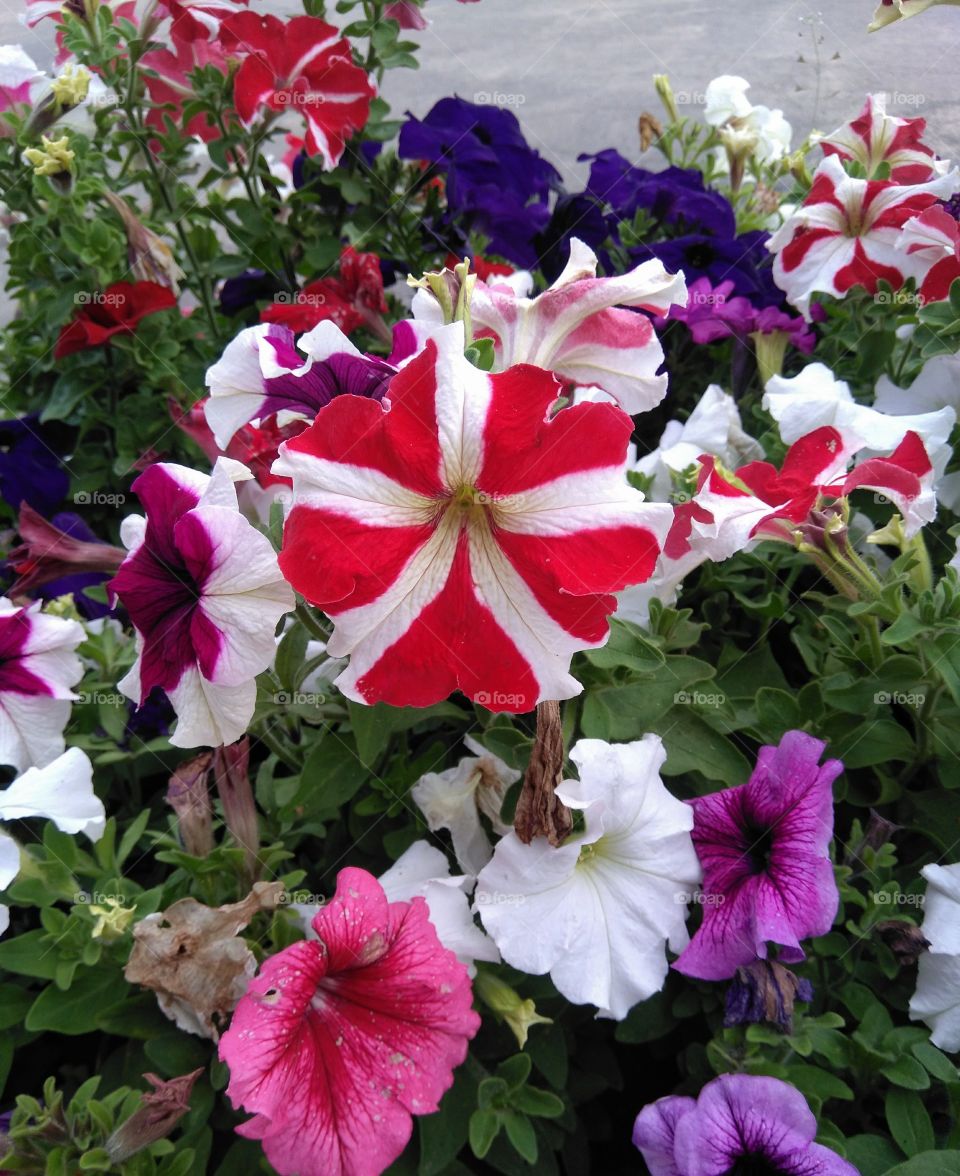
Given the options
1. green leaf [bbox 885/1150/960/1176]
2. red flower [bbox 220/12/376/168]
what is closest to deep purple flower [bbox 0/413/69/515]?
red flower [bbox 220/12/376/168]

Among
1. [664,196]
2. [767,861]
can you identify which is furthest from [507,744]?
[664,196]

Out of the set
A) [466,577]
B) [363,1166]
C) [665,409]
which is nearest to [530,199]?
[665,409]

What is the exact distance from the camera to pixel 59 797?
772 mm

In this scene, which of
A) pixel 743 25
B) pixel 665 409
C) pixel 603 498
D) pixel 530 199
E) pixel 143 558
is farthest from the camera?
pixel 743 25

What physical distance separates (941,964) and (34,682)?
73 cm

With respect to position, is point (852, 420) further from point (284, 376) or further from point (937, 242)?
point (284, 376)

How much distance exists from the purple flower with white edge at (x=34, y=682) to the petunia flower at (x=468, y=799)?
1.01 ft

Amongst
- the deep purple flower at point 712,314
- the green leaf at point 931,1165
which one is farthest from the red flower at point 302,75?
the green leaf at point 931,1165

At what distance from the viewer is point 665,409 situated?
128cm

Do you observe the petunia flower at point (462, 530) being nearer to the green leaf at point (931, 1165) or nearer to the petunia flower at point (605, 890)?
the petunia flower at point (605, 890)

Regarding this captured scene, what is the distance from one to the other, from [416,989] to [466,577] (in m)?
0.28

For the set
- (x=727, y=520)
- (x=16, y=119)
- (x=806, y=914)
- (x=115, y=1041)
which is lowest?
(x=115, y=1041)

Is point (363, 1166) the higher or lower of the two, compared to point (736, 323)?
lower

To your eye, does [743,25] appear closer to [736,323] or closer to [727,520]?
[736,323]
